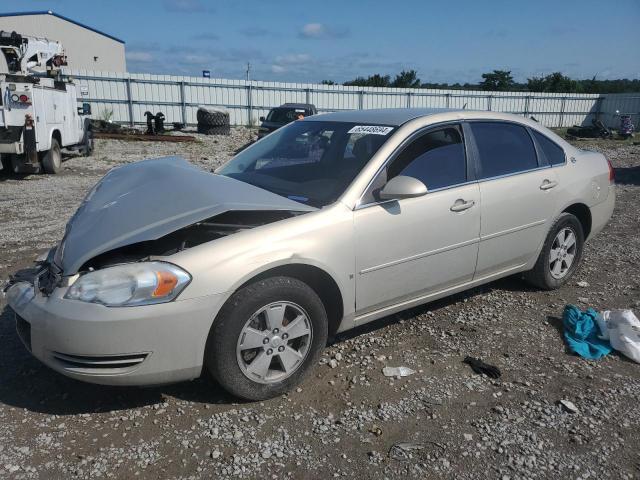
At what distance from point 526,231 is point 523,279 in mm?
738

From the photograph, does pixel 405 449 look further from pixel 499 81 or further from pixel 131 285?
pixel 499 81

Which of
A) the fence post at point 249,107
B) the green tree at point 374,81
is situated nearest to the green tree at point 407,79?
the green tree at point 374,81

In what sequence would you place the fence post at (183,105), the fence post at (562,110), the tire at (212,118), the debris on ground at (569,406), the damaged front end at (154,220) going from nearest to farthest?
the damaged front end at (154,220) → the debris on ground at (569,406) → the tire at (212,118) → the fence post at (183,105) → the fence post at (562,110)

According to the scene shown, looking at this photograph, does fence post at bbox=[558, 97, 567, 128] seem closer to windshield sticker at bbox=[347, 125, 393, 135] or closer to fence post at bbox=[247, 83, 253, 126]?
fence post at bbox=[247, 83, 253, 126]

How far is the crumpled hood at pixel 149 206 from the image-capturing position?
111 inches

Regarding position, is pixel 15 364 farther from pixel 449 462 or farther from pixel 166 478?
pixel 449 462

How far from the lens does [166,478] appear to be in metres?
2.46

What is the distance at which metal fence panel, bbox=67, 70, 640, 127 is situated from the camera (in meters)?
24.8

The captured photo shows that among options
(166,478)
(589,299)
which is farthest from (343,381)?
(589,299)

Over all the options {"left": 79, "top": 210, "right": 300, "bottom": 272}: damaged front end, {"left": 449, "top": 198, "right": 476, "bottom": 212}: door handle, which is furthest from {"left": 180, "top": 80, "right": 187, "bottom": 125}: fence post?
{"left": 79, "top": 210, "right": 300, "bottom": 272}: damaged front end

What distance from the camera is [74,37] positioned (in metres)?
36.2

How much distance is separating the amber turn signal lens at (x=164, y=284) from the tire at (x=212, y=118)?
852 inches

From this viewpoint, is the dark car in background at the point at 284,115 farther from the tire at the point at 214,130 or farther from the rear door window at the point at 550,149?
the rear door window at the point at 550,149

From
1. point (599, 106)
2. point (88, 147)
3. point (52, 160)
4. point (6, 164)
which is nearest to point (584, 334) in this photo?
point (52, 160)
